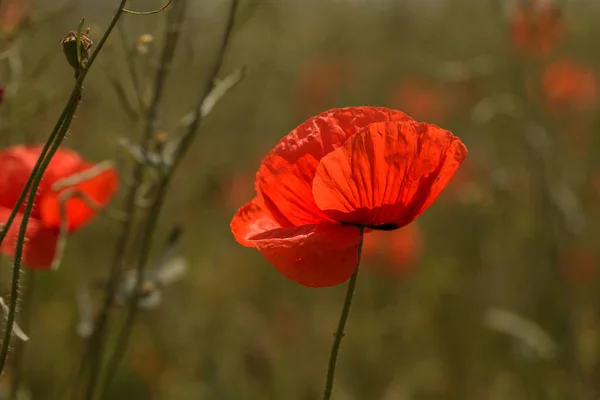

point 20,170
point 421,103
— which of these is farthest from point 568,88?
point 20,170

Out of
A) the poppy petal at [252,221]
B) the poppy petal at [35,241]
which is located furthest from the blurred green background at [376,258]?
the poppy petal at [252,221]

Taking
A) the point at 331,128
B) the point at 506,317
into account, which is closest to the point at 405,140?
the point at 331,128

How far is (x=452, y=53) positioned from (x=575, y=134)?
202cm

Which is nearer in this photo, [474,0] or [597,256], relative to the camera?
[597,256]

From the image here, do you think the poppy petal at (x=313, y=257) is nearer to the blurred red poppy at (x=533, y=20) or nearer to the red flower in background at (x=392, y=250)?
the blurred red poppy at (x=533, y=20)

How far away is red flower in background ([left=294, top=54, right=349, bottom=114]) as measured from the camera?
6129mm

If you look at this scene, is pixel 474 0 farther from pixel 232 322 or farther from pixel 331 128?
pixel 331 128

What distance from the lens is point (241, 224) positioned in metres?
1.10

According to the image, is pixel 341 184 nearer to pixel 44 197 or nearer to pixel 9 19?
pixel 44 197

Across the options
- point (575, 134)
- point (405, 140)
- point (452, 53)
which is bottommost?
point (405, 140)

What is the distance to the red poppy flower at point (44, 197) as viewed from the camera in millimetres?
1388

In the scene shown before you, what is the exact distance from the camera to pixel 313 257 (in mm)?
958

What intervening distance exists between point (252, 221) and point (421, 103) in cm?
493

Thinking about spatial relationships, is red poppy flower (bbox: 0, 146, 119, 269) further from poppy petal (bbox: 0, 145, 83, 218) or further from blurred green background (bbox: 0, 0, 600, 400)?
blurred green background (bbox: 0, 0, 600, 400)
